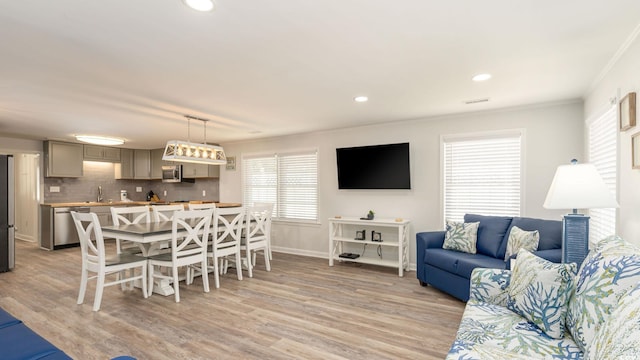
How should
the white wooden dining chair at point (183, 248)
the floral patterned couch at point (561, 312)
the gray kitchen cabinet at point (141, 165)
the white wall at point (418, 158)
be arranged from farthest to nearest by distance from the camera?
the gray kitchen cabinet at point (141, 165) → the white wall at point (418, 158) → the white wooden dining chair at point (183, 248) → the floral patterned couch at point (561, 312)

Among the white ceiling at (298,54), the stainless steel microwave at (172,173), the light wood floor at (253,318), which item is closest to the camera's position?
the white ceiling at (298,54)

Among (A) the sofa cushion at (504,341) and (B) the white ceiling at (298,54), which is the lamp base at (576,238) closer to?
(A) the sofa cushion at (504,341)

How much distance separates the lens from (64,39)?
7.02 ft

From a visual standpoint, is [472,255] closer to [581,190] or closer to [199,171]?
[581,190]

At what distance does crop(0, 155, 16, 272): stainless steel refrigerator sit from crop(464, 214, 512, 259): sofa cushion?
6531 mm

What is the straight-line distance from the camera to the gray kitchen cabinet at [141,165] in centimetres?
809

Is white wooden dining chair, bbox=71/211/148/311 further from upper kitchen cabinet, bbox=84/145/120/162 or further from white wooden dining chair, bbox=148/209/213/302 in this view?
upper kitchen cabinet, bbox=84/145/120/162

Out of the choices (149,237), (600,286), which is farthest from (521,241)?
(149,237)

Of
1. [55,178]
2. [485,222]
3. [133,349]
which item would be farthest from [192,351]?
[55,178]

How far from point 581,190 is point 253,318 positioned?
2.91 metres

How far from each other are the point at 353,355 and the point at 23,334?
2.04m

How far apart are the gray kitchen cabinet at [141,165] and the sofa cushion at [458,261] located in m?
7.20

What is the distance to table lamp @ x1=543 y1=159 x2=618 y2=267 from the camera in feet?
7.02

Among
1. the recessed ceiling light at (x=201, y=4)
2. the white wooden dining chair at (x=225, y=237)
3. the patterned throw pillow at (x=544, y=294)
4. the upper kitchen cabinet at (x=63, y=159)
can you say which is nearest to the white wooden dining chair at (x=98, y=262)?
the white wooden dining chair at (x=225, y=237)
